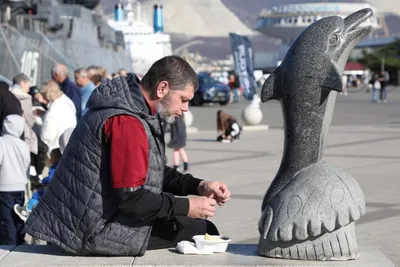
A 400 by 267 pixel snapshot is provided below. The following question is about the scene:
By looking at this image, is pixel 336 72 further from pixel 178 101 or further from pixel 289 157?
pixel 178 101

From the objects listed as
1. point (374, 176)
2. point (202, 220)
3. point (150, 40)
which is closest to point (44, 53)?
point (374, 176)

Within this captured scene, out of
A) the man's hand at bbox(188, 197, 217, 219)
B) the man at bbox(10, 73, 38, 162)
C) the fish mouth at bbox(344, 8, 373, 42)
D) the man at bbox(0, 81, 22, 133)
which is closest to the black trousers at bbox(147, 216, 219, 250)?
the man's hand at bbox(188, 197, 217, 219)

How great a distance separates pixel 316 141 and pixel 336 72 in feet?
1.50

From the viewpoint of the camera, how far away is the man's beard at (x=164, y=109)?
5668 millimetres

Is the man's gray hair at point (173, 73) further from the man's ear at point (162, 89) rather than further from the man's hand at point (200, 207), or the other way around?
the man's hand at point (200, 207)

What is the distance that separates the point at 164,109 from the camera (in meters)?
5.68

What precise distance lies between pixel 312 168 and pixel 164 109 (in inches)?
40.9

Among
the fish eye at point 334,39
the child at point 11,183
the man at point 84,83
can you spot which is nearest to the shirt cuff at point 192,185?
the fish eye at point 334,39

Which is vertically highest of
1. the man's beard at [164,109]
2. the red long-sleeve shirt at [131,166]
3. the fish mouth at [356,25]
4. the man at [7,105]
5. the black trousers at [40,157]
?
the fish mouth at [356,25]

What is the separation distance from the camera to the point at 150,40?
100688 mm

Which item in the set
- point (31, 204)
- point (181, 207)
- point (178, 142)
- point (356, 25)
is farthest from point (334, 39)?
point (178, 142)

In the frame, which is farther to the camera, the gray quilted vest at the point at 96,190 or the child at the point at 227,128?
the child at the point at 227,128

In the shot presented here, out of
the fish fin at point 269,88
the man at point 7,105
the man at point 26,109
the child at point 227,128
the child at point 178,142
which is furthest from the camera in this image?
the child at point 227,128

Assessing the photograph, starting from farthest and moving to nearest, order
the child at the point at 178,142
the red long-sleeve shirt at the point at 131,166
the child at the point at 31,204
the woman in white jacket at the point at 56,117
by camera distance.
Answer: the child at the point at 178,142, the woman in white jacket at the point at 56,117, the child at the point at 31,204, the red long-sleeve shirt at the point at 131,166
